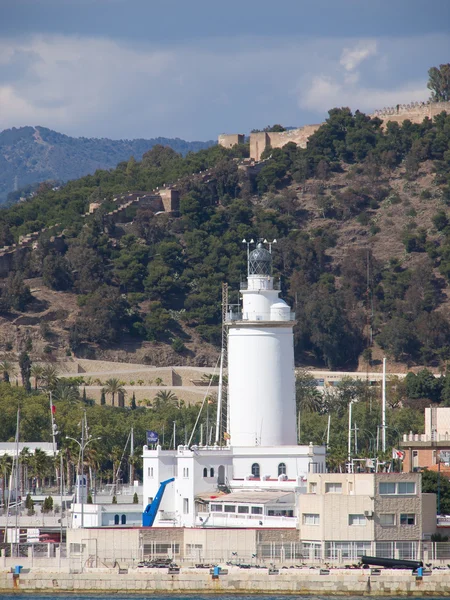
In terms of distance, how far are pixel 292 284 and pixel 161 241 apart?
55.9ft

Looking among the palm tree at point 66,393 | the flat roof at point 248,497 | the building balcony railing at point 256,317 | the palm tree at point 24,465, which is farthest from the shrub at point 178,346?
the flat roof at point 248,497

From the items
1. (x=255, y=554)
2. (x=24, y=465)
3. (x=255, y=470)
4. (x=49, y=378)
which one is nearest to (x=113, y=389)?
(x=49, y=378)

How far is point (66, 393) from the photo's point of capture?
391 ft

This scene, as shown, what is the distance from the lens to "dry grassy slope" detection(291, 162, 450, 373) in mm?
171250

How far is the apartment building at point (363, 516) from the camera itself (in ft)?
183

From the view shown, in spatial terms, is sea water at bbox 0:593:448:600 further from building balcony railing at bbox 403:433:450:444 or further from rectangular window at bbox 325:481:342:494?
building balcony railing at bbox 403:433:450:444

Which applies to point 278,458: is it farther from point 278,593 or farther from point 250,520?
point 278,593

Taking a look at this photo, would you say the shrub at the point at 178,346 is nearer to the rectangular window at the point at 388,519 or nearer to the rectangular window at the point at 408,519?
the rectangular window at the point at 408,519

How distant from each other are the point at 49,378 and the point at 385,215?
6346cm

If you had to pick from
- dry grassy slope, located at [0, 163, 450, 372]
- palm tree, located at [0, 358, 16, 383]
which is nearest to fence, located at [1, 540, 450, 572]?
palm tree, located at [0, 358, 16, 383]

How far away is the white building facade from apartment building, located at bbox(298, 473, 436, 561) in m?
4.33

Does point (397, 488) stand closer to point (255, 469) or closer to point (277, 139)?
point (255, 469)

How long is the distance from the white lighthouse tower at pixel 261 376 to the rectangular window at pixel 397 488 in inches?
355

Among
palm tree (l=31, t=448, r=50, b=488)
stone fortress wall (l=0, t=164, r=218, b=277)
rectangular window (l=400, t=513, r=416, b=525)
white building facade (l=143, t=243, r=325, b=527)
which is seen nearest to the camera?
rectangular window (l=400, t=513, r=416, b=525)
